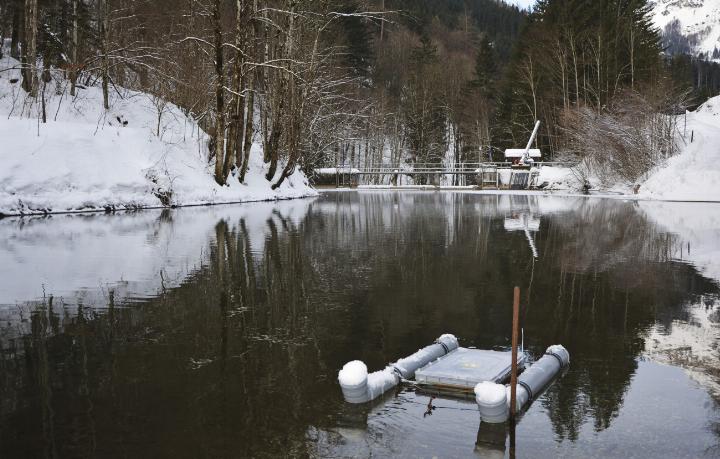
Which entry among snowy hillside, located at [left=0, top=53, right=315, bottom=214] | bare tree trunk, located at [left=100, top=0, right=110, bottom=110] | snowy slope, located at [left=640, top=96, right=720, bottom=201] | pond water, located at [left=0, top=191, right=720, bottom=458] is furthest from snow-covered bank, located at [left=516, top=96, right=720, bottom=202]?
bare tree trunk, located at [left=100, top=0, right=110, bottom=110]

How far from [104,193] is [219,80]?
637 cm

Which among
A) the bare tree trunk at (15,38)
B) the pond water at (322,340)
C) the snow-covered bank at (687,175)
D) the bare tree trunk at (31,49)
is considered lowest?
the pond water at (322,340)

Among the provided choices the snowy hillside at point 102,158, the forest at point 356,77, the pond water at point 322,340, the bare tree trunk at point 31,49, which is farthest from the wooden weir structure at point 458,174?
the pond water at point 322,340

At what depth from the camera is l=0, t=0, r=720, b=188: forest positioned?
3184 cm

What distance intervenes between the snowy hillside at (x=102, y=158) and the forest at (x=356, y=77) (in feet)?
2.93

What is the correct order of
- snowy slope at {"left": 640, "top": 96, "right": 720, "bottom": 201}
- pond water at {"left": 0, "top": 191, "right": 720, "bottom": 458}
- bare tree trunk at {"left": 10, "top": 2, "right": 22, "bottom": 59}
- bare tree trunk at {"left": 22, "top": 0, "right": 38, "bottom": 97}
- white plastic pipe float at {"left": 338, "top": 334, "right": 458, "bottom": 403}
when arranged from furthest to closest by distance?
bare tree trunk at {"left": 10, "top": 2, "right": 22, "bottom": 59} < snowy slope at {"left": 640, "top": 96, "right": 720, "bottom": 201} < bare tree trunk at {"left": 22, "top": 0, "right": 38, "bottom": 97} < white plastic pipe float at {"left": 338, "top": 334, "right": 458, "bottom": 403} < pond water at {"left": 0, "top": 191, "right": 720, "bottom": 458}

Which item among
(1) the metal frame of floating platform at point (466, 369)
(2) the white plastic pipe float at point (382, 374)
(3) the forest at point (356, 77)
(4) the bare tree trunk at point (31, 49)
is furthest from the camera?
(3) the forest at point (356, 77)

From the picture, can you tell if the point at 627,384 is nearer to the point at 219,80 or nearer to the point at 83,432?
the point at 83,432

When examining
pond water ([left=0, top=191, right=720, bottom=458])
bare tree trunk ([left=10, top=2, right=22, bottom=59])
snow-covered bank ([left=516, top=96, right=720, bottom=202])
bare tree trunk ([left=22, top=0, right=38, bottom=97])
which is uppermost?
bare tree trunk ([left=10, top=2, right=22, bottom=59])

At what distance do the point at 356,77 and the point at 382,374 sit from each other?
5032 cm

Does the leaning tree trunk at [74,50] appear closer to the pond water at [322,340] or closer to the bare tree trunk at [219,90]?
the bare tree trunk at [219,90]

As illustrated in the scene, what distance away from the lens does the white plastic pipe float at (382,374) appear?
5.41 m

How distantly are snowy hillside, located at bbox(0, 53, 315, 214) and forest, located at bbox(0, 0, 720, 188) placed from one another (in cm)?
89

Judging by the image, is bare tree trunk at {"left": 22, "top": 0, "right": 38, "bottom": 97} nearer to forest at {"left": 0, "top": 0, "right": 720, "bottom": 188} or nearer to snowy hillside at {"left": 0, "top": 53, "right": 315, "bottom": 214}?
forest at {"left": 0, "top": 0, "right": 720, "bottom": 188}
